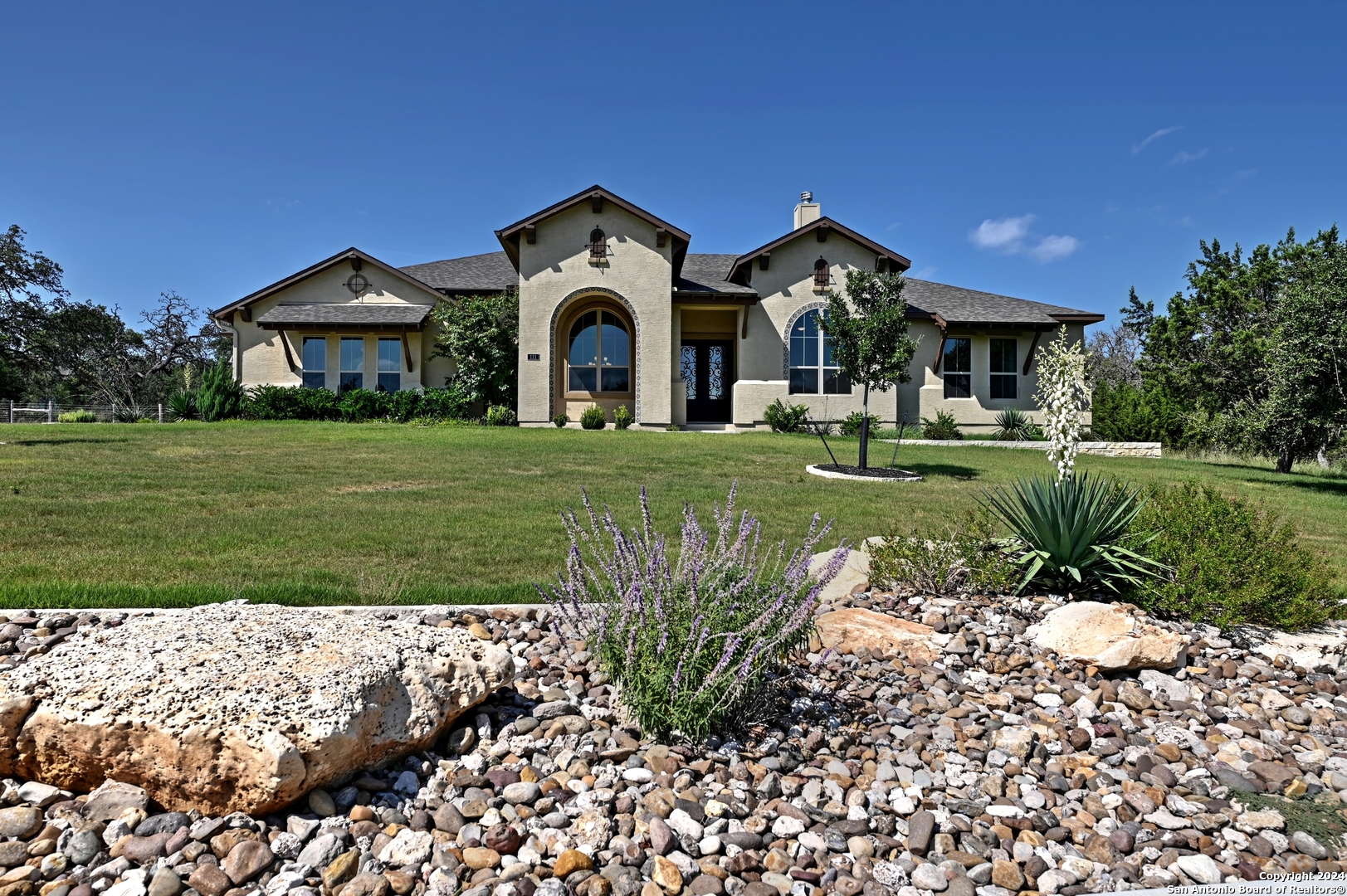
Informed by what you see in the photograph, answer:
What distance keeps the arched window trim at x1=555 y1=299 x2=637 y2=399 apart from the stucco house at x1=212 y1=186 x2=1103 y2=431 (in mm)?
50

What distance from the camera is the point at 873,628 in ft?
14.3

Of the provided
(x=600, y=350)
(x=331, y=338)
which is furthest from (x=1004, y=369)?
(x=331, y=338)

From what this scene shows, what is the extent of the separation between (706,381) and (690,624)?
21.8m

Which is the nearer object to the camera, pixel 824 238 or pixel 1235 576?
pixel 1235 576

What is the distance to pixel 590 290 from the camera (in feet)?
70.3

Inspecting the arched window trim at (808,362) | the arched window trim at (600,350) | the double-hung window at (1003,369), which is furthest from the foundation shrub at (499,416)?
the double-hung window at (1003,369)

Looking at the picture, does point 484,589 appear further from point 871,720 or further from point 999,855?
point 999,855

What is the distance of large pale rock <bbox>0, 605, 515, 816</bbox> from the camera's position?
8.27 ft

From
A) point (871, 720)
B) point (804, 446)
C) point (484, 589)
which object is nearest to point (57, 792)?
point (484, 589)

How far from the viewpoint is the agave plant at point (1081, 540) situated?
4.84m

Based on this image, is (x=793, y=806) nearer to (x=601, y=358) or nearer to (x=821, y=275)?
(x=601, y=358)

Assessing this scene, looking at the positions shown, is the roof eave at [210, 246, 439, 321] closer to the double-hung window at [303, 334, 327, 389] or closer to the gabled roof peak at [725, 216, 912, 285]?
the double-hung window at [303, 334, 327, 389]

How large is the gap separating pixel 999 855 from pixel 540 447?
1325 cm

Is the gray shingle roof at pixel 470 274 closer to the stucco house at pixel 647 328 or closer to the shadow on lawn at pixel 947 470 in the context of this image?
the stucco house at pixel 647 328
